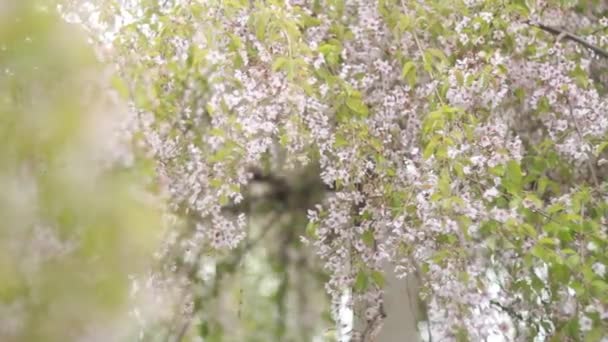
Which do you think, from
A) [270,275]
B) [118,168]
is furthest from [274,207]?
[118,168]

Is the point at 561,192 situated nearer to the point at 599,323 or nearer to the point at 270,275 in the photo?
the point at 599,323

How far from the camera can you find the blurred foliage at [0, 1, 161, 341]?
0.44 meters

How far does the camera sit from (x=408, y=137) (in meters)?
2.03

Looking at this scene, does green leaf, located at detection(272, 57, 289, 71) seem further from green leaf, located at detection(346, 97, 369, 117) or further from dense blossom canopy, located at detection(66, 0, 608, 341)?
green leaf, located at detection(346, 97, 369, 117)

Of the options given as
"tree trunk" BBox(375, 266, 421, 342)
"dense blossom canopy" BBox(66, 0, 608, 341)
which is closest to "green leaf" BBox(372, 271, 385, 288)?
"dense blossom canopy" BBox(66, 0, 608, 341)

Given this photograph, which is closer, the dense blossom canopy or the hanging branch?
the dense blossom canopy

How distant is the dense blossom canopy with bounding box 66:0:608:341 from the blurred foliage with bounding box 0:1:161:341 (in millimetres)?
1173

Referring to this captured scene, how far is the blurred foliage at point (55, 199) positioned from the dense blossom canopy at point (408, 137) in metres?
1.17

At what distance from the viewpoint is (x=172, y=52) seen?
206 centimetres

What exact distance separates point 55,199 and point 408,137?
163 centimetres

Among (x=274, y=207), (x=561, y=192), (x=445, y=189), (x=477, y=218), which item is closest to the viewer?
(x=445, y=189)

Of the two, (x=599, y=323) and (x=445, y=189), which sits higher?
(x=445, y=189)

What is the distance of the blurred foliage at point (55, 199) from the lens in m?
0.44

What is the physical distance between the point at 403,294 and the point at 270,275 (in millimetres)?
551
